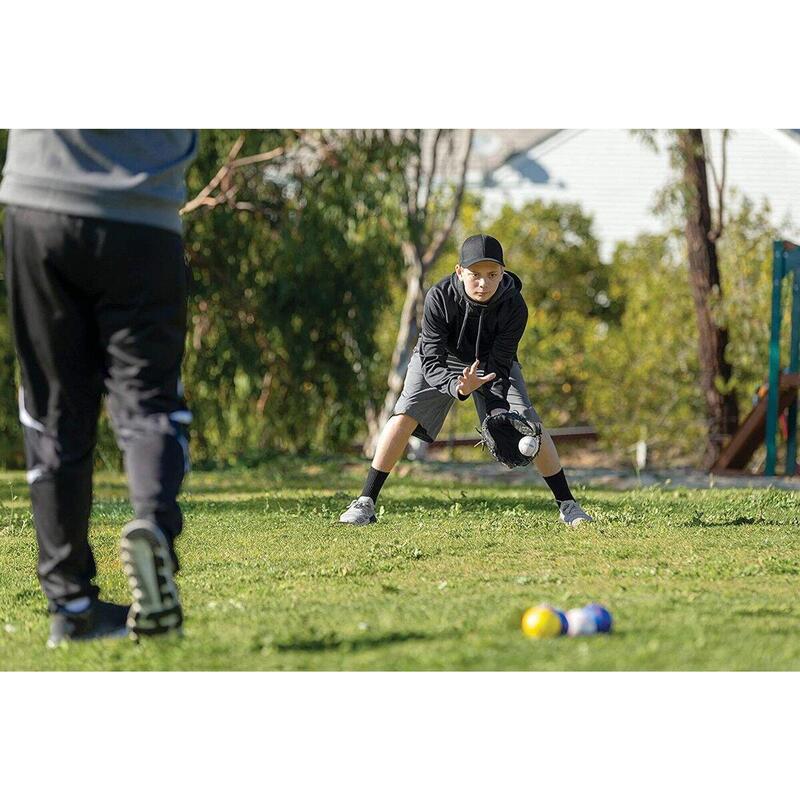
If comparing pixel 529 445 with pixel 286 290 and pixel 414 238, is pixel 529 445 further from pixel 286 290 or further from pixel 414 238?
pixel 414 238

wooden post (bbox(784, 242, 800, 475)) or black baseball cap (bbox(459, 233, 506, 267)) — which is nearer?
black baseball cap (bbox(459, 233, 506, 267))

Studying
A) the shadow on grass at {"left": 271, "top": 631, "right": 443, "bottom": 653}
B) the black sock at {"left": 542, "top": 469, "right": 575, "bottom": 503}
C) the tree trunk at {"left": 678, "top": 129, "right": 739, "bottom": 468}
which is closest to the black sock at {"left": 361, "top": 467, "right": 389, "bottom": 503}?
the black sock at {"left": 542, "top": 469, "right": 575, "bottom": 503}

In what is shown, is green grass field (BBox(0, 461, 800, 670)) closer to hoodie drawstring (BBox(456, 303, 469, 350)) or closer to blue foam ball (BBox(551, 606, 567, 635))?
blue foam ball (BBox(551, 606, 567, 635))

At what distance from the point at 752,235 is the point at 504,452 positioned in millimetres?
9579

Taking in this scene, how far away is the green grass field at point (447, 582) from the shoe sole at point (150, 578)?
0.11 metres

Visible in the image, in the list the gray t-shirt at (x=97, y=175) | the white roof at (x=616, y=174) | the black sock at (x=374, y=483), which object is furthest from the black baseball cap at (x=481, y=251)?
the white roof at (x=616, y=174)

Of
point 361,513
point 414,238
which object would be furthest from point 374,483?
point 414,238

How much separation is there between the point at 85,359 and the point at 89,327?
0.10 m

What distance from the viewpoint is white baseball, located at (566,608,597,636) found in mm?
3840

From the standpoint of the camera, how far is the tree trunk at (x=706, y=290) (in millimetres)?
11727

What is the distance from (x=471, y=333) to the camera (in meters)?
6.25

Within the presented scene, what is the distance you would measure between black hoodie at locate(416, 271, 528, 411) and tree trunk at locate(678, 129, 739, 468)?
6.03 meters

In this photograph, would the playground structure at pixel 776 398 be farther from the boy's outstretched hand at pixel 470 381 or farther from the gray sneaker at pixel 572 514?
the boy's outstretched hand at pixel 470 381
